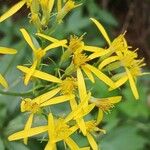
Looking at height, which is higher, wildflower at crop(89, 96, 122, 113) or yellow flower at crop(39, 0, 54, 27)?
yellow flower at crop(39, 0, 54, 27)

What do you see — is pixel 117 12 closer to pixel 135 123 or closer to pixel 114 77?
Answer: pixel 135 123

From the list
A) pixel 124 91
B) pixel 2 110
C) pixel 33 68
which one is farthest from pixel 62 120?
pixel 124 91

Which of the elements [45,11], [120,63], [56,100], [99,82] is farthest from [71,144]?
[99,82]

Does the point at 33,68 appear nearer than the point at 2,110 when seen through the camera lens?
Yes

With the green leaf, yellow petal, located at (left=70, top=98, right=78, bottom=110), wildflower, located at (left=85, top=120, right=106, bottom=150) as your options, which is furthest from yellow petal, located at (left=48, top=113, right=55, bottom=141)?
the green leaf

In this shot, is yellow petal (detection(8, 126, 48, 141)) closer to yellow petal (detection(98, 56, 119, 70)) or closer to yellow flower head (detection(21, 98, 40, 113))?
yellow flower head (detection(21, 98, 40, 113))

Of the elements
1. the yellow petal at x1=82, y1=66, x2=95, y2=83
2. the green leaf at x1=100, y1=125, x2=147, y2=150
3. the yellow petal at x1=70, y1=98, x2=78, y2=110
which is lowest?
the green leaf at x1=100, y1=125, x2=147, y2=150

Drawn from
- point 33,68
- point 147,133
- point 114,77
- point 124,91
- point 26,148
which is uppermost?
point 33,68
